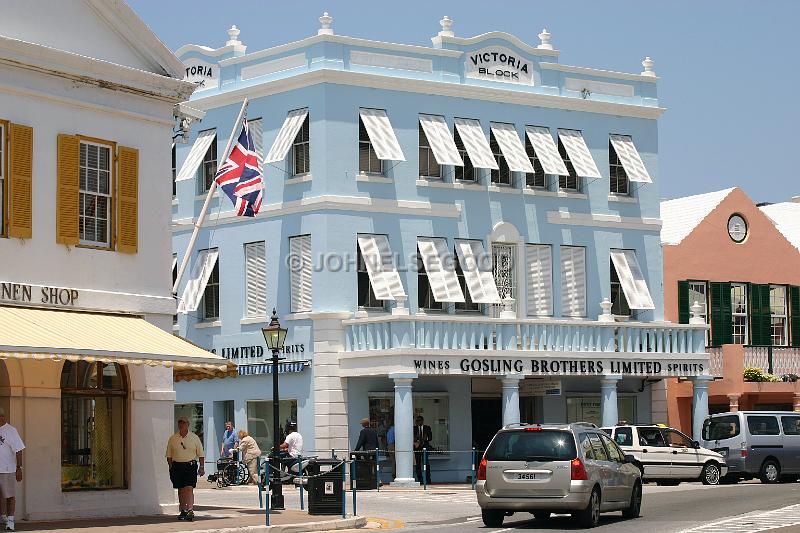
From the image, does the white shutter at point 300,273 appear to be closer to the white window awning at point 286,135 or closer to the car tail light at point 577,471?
the white window awning at point 286,135

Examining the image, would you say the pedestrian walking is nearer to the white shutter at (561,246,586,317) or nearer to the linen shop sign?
the white shutter at (561,246,586,317)

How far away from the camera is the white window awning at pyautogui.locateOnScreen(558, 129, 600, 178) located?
43.3 meters

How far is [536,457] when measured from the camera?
78.6 feet

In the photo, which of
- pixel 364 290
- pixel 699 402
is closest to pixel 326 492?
pixel 364 290

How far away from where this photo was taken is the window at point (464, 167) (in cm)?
4197

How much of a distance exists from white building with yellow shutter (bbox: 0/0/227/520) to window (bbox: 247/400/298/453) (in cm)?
1424

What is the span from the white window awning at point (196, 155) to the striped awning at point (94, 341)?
54.3ft

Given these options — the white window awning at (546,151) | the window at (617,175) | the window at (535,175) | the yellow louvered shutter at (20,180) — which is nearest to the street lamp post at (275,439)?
the yellow louvered shutter at (20,180)

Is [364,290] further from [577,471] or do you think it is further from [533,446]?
[577,471]

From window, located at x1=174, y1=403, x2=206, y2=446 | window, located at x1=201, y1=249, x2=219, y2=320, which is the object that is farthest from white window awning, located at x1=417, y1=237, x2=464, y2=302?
window, located at x1=174, y1=403, x2=206, y2=446

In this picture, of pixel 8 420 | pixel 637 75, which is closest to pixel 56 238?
pixel 8 420

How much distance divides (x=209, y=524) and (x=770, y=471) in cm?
1915

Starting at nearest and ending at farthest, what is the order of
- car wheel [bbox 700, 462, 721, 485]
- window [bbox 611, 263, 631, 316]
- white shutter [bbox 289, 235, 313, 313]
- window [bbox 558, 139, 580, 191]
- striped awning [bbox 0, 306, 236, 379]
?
striped awning [bbox 0, 306, 236, 379] < car wheel [bbox 700, 462, 721, 485] < white shutter [bbox 289, 235, 313, 313] < window [bbox 558, 139, 580, 191] < window [bbox 611, 263, 631, 316]

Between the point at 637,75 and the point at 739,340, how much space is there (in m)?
8.79
